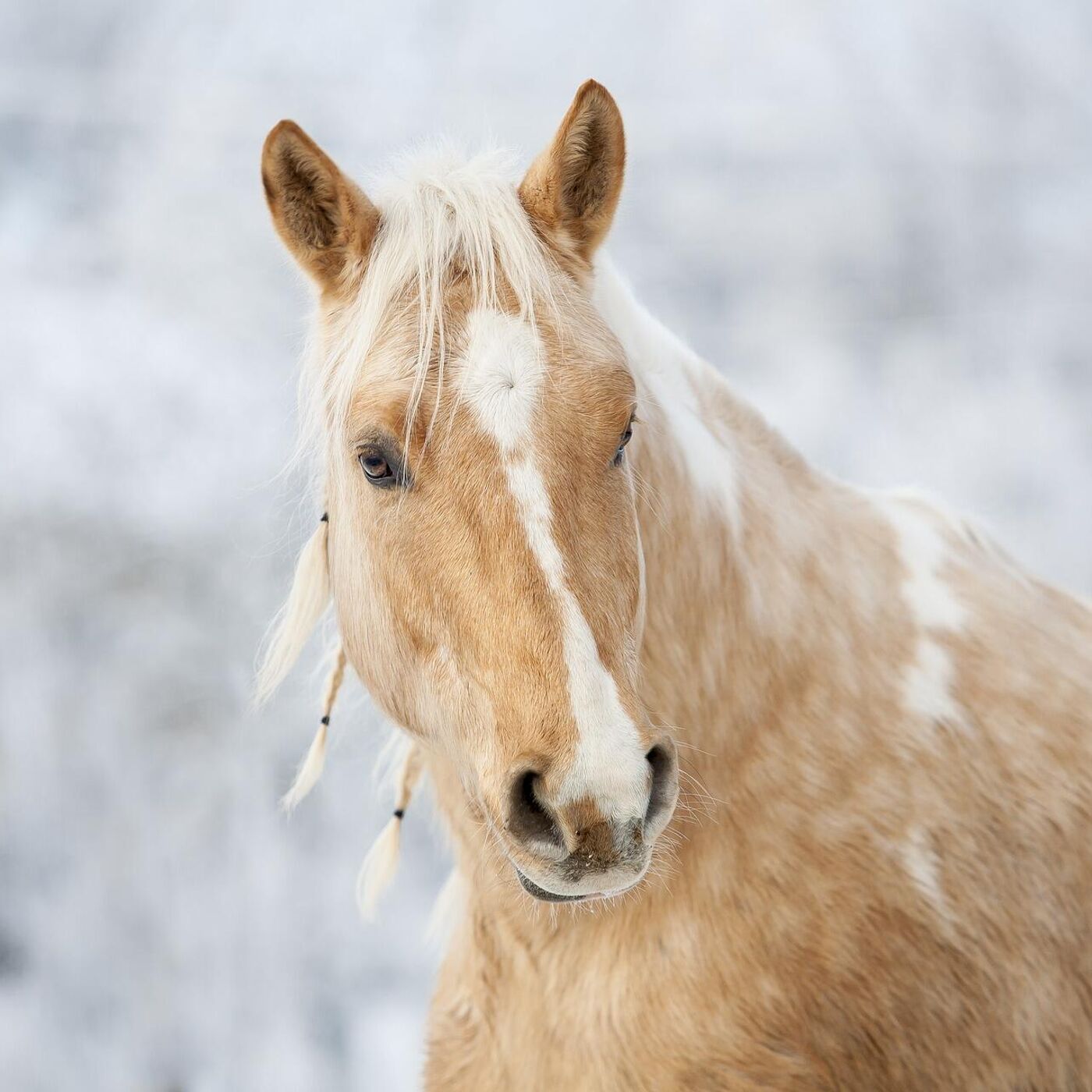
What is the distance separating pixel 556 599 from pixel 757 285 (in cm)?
240

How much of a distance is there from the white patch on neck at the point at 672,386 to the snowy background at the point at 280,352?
0.88m

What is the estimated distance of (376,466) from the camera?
1.07m

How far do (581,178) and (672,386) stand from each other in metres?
0.32

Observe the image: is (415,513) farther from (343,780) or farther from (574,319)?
(343,780)

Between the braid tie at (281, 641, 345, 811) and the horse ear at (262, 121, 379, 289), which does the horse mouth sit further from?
the horse ear at (262, 121, 379, 289)

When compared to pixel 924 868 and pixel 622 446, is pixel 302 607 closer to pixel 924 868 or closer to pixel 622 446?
pixel 622 446

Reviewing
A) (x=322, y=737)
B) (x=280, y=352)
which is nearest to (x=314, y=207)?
(x=322, y=737)

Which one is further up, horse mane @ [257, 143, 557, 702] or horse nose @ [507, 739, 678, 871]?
horse mane @ [257, 143, 557, 702]

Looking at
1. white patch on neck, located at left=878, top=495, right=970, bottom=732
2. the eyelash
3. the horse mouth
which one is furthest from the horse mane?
white patch on neck, located at left=878, top=495, right=970, bottom=732

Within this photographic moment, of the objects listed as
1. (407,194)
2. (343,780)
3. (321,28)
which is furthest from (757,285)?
(407,194)

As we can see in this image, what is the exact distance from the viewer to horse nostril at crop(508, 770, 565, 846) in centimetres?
93

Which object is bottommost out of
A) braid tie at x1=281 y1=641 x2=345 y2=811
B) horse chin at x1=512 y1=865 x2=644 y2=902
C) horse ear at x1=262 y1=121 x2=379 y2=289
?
braid tie at x1=281 y1=641 x2=345 y2=811

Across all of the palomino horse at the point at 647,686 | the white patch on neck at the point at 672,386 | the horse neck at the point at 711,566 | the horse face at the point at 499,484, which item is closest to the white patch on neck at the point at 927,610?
the palomino horse at the point at 647,686

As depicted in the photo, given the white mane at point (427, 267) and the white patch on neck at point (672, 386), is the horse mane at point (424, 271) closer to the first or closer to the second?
the white mane at point (427, 267)
